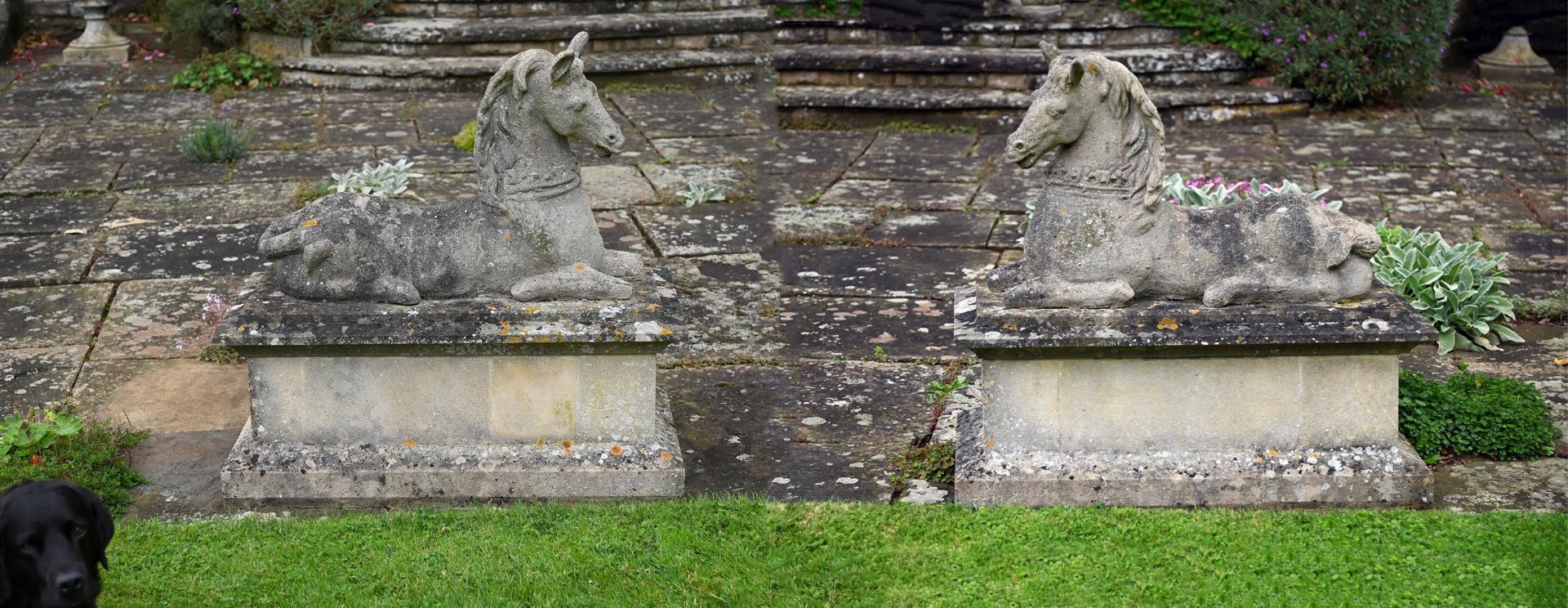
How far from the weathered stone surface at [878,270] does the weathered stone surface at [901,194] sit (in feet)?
2.93

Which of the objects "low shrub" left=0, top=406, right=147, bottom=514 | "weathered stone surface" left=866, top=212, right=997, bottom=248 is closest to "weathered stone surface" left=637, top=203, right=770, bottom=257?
"weathered stone surface" left=866, top=212, right=997, bottom=248

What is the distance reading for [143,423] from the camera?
5.69 meters

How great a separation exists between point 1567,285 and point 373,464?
5511 millimetres

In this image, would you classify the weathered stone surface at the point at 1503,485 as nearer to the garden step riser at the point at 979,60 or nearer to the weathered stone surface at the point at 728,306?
the weathered stone surface at the point at 728,306

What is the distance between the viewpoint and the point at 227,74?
11867 millimetres

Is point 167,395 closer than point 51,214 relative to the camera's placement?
Yes

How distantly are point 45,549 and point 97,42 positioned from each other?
10159 mm

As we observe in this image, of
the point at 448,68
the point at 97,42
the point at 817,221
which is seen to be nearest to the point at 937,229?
the point at 817,221

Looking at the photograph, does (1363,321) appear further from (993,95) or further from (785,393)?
(993,95)

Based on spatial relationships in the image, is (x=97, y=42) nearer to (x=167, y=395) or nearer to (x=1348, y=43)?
(x=167, y=395)

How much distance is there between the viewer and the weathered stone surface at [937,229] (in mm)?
7973

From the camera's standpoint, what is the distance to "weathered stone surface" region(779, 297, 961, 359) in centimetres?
641

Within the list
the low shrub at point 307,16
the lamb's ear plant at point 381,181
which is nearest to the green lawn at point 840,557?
the lamb's ear plant at point 381,181

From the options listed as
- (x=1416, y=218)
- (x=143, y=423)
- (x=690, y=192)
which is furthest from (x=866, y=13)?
(x=143, y=423)
